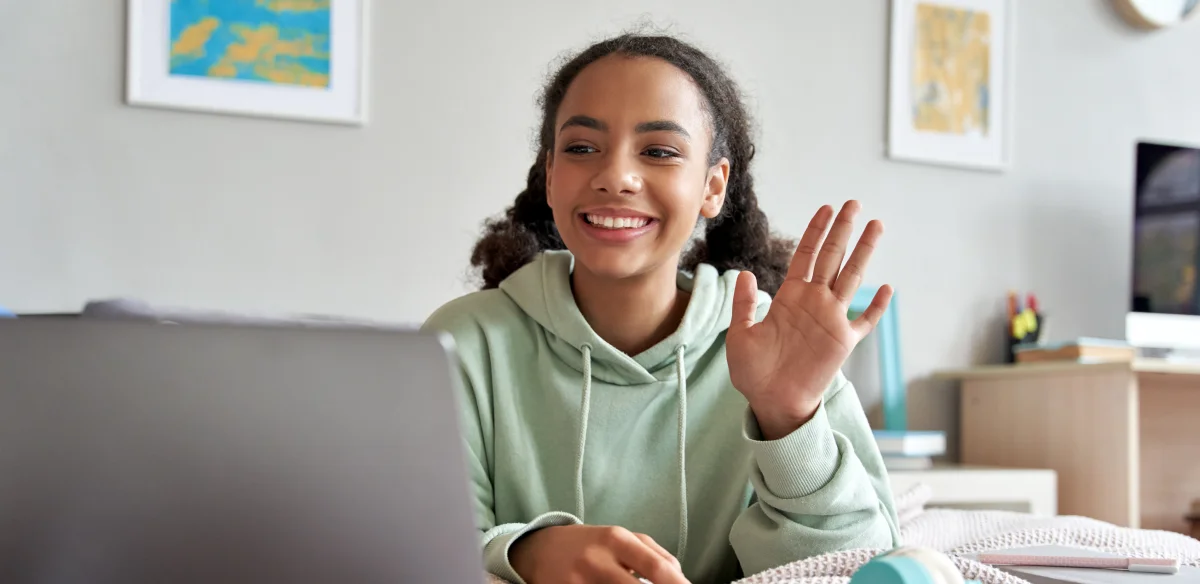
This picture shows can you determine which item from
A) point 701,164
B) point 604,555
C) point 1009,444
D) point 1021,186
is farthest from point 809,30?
point 604,555

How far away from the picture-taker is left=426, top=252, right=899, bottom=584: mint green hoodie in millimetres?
1155

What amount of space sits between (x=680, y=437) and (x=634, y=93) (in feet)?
1.24

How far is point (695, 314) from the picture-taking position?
48.1 inches

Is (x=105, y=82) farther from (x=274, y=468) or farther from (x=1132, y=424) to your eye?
(x=1132, y=424)

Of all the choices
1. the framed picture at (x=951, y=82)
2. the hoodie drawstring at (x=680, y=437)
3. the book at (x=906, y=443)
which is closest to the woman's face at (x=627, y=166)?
the hoodie drawstring at (x=680, y=437)

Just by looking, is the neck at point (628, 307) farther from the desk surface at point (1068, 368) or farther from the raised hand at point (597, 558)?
the desk surface at point (1068, 368)

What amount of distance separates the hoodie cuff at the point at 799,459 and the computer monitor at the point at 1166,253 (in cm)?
197

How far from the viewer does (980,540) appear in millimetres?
1270

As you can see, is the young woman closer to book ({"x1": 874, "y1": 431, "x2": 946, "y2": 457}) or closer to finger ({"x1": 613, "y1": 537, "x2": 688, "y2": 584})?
finger ({"x1": 613, "y1": 537, "x2": 688, "y2": 584})

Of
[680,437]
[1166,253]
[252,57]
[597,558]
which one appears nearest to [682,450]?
[680,437]

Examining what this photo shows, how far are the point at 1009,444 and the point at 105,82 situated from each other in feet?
6.79

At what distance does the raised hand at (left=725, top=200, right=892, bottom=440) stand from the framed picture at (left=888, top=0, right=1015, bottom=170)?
66.5 inches

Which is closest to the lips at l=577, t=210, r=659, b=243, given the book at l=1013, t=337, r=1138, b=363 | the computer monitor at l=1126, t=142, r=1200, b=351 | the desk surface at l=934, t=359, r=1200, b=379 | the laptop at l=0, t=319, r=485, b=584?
the laptop at l=0, t=319, r=485, b=584

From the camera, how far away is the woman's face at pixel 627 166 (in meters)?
1.19
